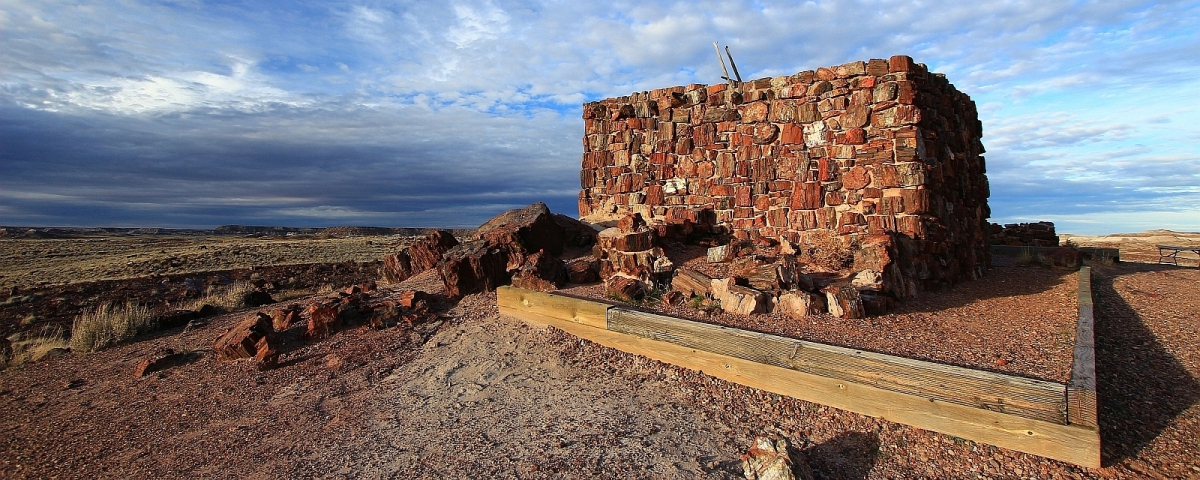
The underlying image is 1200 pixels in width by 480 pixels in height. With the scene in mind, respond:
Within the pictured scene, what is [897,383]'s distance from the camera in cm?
419

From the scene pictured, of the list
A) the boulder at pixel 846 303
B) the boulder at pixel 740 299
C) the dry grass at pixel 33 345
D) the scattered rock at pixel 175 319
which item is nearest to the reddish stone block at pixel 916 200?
the boulder at pixel 846 303

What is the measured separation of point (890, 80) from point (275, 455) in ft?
28.5

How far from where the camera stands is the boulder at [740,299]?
6.49m

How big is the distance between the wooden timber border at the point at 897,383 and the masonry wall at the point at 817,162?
10.3 ft

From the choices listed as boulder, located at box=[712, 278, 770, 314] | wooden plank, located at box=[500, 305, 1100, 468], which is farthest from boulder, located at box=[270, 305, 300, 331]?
boulder, located at box=[712, 278, 770, 314]

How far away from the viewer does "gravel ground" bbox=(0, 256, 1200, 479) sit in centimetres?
389

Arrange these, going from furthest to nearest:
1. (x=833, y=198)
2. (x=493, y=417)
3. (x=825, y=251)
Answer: (x=833, y=198) → (x=825, y=251) → (x=493, y=417)

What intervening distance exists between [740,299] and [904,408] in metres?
2.59

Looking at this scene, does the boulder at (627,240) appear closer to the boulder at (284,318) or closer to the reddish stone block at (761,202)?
the reddish stone block at (761,202)

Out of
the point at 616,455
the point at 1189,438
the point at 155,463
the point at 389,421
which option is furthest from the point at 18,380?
the point at 1189,438

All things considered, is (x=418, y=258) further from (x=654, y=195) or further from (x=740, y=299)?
(x=740, y=299)

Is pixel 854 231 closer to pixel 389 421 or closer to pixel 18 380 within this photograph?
pixel 389 421

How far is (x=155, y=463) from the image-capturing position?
4.85 meters

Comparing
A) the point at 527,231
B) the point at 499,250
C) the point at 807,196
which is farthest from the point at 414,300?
the point at 807,196
